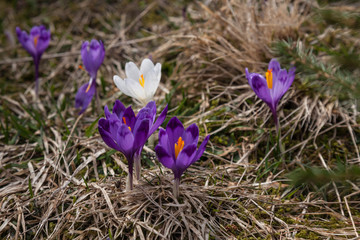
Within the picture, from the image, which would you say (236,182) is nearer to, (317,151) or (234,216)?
(234,216)

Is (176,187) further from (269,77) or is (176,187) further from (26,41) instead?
(26,41)

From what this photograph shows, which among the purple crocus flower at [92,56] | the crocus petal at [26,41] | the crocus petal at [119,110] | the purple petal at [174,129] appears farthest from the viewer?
the crocus petal at [26,41]

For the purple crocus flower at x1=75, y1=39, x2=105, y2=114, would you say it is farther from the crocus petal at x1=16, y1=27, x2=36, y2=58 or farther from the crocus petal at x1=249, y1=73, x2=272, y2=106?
the crocus petal at x1=249, y1=73, x2=272, y2=106

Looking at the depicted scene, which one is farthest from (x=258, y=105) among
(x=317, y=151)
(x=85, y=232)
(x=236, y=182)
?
(x=85, y=232)

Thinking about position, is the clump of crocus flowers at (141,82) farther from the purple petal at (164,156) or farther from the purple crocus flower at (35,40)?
the purple crocus flower at (35,40)

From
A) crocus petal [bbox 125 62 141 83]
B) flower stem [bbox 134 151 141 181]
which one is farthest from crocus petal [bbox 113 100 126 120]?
crocus petal [bbox 125 62 141 83]

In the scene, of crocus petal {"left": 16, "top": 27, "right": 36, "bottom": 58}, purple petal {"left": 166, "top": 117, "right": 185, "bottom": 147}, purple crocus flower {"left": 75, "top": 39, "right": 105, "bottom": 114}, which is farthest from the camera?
crocus petal {"left": 16, "top": 27, "right": 36, "bottom": 58}

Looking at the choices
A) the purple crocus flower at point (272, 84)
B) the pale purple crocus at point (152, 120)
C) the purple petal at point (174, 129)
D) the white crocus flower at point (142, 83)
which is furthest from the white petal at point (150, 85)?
the purple crocus flower at point (272, 84)
